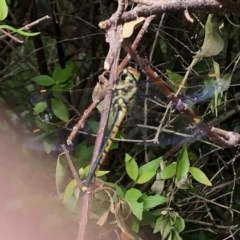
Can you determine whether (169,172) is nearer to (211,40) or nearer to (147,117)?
(147,117)

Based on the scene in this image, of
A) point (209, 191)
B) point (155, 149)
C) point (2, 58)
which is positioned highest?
point (2, 58)

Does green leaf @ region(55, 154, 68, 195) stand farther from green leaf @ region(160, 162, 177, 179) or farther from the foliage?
green leaf @ region(160, 162, 177, 179)

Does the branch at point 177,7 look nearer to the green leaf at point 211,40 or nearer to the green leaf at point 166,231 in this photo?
the green leaf at point 211,40

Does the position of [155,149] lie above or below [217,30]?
below

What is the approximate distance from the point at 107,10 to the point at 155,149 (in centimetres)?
32

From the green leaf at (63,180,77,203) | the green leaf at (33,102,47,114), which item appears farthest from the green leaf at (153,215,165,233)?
the green leaf at (33,102,47,114)

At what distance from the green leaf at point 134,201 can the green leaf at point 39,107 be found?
0.24 meters

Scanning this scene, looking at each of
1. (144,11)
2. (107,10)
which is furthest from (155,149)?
(144,11)

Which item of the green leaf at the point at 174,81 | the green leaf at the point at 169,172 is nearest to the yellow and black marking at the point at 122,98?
the green leaf at the point at 174,81

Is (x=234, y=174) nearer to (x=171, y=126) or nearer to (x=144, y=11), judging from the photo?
(x=171, y=126)

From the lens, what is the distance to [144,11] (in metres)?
0.71

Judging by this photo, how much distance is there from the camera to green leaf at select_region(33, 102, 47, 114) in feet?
3.98

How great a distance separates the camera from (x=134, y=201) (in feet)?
3.44

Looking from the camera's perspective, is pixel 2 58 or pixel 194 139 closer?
pixel 194 139
